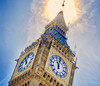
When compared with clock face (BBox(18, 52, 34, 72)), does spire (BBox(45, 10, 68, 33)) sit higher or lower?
higher

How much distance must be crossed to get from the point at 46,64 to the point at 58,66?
3298 mm

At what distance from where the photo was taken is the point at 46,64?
4141 cm

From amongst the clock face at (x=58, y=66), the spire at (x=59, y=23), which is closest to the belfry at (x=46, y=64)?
the clock face at (x=58, y=66)

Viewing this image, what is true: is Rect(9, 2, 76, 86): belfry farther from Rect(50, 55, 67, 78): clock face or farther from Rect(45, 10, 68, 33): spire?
Rect(45, 10, 68, 33): spire

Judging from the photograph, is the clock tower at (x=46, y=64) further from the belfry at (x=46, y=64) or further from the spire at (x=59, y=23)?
the spire at (x=59, y=23)

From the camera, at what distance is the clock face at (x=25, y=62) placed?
4366 cm

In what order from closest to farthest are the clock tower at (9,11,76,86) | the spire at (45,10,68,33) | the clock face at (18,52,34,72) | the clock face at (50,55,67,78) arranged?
the clock tower at (9,11,76,86) < the clock face at (50,55,67,78) < the clock face at (18,52,34,72) < the spire at (45,10,68,33)

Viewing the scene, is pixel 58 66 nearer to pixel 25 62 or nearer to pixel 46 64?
pixel 46 64

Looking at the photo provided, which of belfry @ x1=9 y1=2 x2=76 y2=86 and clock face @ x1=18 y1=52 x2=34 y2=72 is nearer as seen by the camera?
belfry @ x1=9 y1=2 x2=76 y2=86

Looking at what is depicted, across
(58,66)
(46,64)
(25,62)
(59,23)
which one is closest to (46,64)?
(46,64)

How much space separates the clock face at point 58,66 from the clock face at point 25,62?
172 inches

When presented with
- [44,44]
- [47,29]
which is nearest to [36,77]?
[44,44]

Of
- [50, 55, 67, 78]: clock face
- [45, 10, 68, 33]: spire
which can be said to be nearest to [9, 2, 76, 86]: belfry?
[50, 55, 67, 78]: clock face

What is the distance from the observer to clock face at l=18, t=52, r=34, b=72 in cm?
4366
